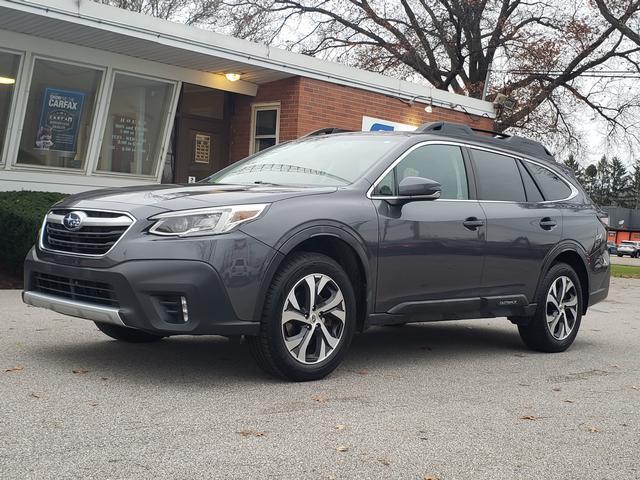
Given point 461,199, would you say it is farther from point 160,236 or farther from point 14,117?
point 14,117

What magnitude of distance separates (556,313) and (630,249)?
243ft

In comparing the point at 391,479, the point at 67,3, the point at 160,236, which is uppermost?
the point at 67,3

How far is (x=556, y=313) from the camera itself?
7387 millimetres

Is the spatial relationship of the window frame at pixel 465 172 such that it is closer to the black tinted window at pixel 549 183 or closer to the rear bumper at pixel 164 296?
the black tinted window at pixel 549 183

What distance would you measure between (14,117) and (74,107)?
1.14 m

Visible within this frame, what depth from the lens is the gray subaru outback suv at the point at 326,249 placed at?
492 cm

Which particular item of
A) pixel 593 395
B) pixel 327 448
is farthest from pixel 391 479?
pixel 593 395

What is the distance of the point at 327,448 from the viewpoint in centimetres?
398

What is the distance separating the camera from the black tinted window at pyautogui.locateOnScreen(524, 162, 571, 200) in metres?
7.54

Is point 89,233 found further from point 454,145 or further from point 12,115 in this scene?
point 12,115

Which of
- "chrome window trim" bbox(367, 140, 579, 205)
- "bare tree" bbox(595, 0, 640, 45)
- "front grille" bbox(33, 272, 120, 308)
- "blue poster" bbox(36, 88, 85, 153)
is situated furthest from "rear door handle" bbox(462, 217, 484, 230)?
"bare tree" bbox(595, 0, 640, 45)

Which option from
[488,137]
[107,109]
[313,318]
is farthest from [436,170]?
[107,109]

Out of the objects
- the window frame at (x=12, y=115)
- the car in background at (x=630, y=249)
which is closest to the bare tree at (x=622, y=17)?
the window frame at (x=12, y=115)

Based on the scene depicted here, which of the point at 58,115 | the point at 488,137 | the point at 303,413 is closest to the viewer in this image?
the point at 303,413
